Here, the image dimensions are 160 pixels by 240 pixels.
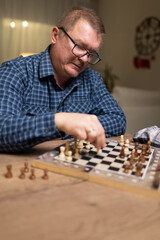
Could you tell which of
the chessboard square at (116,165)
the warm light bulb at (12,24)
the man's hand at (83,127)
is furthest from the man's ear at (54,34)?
the warm light bulb at (12,24)

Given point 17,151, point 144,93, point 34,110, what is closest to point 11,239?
point 17,151

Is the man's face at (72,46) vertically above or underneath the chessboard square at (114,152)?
above

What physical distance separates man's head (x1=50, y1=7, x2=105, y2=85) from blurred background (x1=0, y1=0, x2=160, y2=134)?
2982 millimetres

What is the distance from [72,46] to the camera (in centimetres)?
139

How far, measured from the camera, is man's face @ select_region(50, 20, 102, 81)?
1378 mm

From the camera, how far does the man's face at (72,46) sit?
138cm

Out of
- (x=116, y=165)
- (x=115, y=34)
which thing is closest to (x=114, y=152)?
(x=116, y=165)

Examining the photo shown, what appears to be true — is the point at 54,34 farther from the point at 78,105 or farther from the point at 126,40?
the point at 126,40

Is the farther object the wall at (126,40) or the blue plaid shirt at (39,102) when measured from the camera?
the wall at (126,40)

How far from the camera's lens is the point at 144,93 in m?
3.19

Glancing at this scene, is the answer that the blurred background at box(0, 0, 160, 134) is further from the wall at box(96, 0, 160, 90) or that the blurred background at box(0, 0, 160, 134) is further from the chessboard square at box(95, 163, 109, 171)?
the chessboard square at box(95, 163, 109, 171)

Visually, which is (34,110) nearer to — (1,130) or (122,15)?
(1,130)

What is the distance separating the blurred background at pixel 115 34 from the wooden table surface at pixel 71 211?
3.78 metres

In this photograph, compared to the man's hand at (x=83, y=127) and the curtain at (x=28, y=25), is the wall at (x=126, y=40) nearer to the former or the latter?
the curtain at (x=28, y=25)
